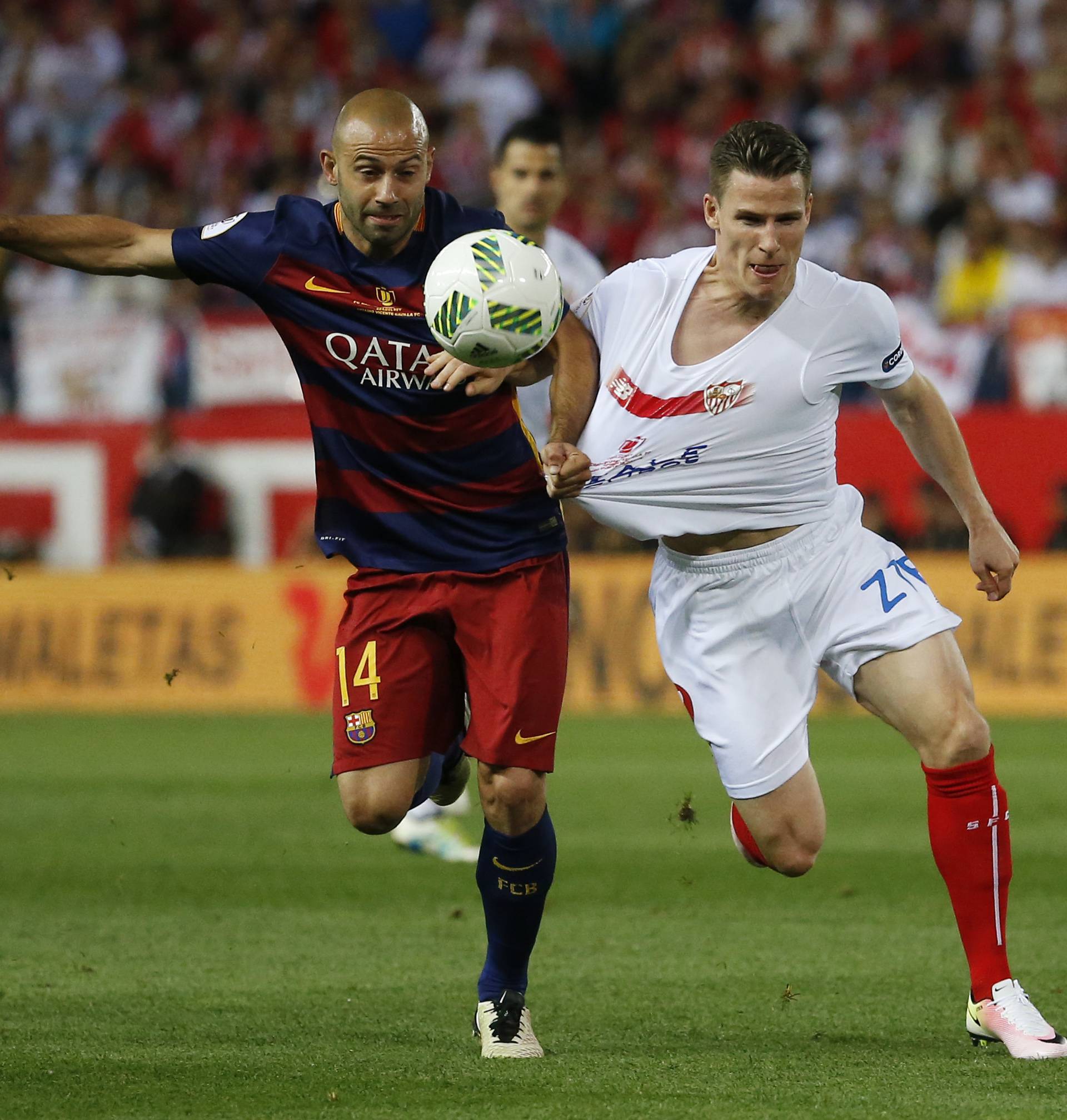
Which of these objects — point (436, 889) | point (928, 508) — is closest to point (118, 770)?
point (436, 889)

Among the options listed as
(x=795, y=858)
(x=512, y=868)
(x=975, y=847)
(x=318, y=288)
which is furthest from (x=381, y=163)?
(x=975, y=847)

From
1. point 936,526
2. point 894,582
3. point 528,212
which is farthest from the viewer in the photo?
point 936,526

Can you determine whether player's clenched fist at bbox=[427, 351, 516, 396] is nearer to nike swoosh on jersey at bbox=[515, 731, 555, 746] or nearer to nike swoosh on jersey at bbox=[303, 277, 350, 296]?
nike swoosh on jersey at bbox=[303, 277, 350, 296]

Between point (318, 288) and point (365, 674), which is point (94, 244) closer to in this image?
point (318, 288)

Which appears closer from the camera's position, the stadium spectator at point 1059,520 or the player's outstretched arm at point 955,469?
the player's outstretched arm at point 955,469

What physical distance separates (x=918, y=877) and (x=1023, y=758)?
3.51m

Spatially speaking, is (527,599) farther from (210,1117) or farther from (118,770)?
(118,770)

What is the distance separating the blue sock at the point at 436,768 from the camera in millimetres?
5570

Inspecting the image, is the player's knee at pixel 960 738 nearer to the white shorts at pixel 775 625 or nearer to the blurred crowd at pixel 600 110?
the white shorts at pixel 775 625

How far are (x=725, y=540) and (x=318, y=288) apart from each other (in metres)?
1.39

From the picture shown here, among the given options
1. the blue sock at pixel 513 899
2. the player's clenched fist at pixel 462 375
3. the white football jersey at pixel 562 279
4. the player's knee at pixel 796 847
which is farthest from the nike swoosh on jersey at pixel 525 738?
the white football jersey at pixel 562 279

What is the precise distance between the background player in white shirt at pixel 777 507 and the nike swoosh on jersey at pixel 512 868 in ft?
2.21

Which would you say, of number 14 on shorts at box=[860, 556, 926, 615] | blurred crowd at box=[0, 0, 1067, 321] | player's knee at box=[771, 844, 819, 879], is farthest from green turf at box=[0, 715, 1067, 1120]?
blurred crowd at box=[0, 0, 1067, 321]

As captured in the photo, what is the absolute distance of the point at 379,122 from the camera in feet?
16.6
